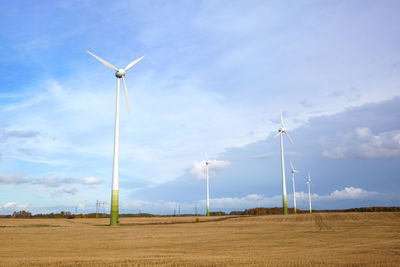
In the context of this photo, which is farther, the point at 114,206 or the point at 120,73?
the point at 120,73

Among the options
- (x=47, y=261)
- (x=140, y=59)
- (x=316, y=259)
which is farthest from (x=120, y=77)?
(x=316, y=259)

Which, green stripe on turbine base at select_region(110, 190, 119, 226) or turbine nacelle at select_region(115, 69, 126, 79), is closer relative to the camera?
green stripe on turbine base at select_region(110, 190, 119, 226)

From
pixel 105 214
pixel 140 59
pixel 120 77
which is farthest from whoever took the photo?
pixel 105 214

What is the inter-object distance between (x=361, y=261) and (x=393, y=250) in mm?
6367

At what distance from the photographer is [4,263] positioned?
1788cm

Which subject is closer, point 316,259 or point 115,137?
point 316,259

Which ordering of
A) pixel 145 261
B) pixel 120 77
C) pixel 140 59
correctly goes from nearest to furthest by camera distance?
pixel 145 261 → pixel 120 77 → pixel 140 59

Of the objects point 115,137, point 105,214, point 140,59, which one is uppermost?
point 140,59

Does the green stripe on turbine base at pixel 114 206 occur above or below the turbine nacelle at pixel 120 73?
below

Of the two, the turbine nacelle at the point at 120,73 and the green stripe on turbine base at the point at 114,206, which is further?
the turbine nacelle at the point at 120,73

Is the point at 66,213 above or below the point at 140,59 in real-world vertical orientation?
below

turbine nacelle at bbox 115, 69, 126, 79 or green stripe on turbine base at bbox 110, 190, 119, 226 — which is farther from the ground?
turbine nacelle at bbox 115, 69, 126, 79

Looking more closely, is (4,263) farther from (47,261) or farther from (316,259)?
(316,259)

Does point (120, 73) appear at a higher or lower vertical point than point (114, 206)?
higher
